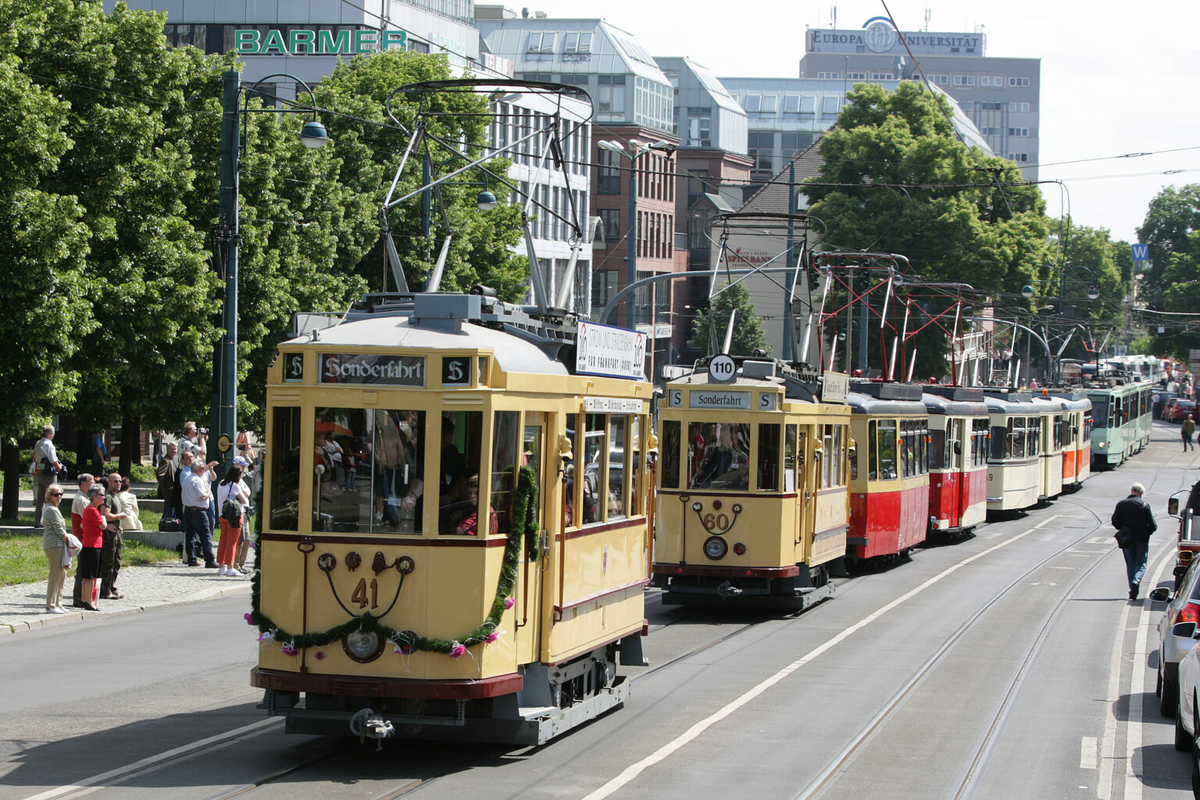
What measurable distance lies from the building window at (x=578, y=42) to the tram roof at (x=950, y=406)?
5885 centimetres

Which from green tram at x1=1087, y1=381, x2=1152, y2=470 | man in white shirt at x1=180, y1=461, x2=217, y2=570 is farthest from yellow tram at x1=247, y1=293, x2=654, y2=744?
green tram at x1=1087, y1=381, x2=1152, y2=470

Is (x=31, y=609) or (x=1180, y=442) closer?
(x=31, y=609)

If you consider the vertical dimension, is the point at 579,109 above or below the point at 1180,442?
above

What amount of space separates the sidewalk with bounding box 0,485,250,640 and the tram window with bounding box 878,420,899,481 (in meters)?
10.1

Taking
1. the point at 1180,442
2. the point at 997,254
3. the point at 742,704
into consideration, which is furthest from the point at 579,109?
the point at 742,704

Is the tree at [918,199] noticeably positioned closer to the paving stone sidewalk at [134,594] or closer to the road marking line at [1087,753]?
the paving stone sidewalk at [134,594]

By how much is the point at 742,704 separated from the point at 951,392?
22451 mm

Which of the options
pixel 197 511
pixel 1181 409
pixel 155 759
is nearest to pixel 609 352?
pixel 155 759

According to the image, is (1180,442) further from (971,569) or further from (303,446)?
(303,446)

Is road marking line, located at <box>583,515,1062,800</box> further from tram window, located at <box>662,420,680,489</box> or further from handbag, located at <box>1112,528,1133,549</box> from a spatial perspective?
handbag, located at <box>1112,528,1133,549</box>

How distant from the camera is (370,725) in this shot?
9773 millimetres

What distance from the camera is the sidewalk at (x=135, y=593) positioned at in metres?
18.1

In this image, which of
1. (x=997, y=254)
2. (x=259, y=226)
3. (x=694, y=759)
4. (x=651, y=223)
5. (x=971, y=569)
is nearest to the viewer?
(x=694, y=759)

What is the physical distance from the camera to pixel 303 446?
10.1m
